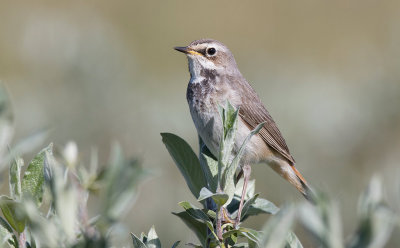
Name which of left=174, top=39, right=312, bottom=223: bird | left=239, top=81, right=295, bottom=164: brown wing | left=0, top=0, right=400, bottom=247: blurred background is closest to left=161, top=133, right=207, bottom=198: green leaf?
left=174, top=39, right=312, bottom=223: bird

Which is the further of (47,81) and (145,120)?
(47,81)

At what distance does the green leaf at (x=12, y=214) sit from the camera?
55.2 inches

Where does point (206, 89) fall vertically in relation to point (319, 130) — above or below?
above

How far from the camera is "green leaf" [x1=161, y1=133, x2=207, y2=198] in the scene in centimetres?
205

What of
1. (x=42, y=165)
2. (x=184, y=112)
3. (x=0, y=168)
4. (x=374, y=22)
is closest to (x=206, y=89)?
(x=184, y=112)

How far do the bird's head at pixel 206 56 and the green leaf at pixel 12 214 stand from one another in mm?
3314

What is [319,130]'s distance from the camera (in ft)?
19.4

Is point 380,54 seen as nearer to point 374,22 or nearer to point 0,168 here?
point 0,168

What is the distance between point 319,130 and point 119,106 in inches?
75.7

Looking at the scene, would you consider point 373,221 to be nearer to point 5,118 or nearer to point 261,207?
point 5,118

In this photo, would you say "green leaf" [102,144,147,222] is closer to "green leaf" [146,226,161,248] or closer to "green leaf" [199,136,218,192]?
"green leaf" [146,226,161,248]

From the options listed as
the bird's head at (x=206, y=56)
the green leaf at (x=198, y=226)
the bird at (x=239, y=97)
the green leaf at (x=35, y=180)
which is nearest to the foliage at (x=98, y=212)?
the green leaf at (x=35, y=180)

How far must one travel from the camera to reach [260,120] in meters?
4.71

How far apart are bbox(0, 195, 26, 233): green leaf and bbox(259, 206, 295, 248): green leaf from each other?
57 cm
